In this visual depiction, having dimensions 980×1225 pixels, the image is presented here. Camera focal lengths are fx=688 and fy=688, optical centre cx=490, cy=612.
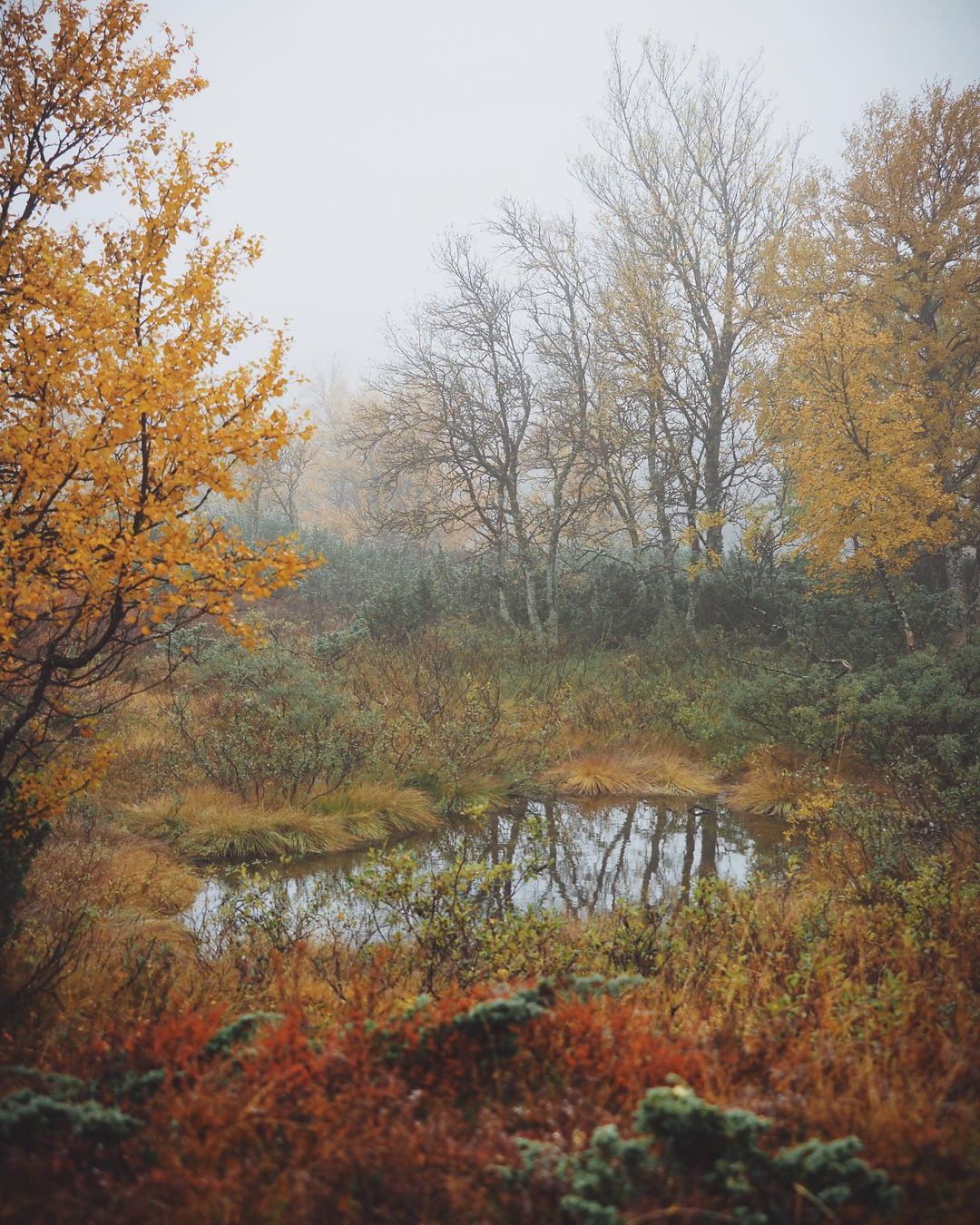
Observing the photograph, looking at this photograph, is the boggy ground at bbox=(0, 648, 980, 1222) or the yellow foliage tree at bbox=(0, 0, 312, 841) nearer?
the boggy ground at bbox=(0, 648, 980, 1222)

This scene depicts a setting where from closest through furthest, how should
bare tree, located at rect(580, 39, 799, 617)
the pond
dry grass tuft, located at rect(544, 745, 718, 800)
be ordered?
the pond
dry grass tuft, located at rect(544, 745, 718, 800)
bare tree, located at rect(580, 39, 799, 617)

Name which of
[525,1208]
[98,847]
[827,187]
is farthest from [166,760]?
[827,187]

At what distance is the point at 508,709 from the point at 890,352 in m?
9.83

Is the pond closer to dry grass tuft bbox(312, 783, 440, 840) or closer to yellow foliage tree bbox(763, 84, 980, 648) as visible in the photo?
dry grass tuft bbox(312, 783, 440, 840)

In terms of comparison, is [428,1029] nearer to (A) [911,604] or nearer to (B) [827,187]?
(A) [911,604]

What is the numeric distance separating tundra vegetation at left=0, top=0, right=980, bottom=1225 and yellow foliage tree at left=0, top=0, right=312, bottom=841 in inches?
1.2

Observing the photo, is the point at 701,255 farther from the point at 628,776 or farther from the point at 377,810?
the point at 377,810

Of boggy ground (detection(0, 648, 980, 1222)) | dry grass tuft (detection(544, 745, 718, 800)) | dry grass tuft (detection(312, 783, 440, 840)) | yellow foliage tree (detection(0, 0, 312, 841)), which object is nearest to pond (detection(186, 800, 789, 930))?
dry grass tuft (detection(312, 783, 440, 840))

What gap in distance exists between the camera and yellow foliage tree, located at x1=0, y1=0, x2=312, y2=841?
3.43 meters

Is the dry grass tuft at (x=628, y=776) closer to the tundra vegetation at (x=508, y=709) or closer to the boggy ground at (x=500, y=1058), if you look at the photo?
the tundra vegetation at (x=508, y=709)

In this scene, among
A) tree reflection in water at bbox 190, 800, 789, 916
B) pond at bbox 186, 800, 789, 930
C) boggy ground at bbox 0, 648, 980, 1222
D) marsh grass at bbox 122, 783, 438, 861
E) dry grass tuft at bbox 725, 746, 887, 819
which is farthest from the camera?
dry grass tuft at bbox 725, 746, 887, 819

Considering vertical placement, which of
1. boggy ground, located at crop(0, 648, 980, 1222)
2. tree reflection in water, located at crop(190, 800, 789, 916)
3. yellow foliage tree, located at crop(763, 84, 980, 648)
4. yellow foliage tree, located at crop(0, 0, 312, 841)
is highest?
yellow foliage tree, located at crop(763, 84, 980, 648)

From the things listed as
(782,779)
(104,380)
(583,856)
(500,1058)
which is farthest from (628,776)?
(104,380)

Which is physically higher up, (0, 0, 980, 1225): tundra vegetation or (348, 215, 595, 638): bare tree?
(348, 215, 595, 638): bare tree
